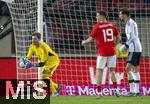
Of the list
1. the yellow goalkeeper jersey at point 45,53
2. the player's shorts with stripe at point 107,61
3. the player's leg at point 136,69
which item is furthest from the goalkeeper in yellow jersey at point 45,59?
the player's leg at point 136,69

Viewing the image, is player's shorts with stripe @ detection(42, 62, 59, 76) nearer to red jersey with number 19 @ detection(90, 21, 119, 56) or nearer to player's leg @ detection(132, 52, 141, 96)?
red jersey with number 19 @ detection(90, 21, 119, 56)

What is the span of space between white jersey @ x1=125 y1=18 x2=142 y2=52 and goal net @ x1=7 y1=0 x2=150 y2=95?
2.20 m

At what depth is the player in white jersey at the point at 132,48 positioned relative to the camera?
16625mm

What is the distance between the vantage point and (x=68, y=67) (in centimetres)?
1916

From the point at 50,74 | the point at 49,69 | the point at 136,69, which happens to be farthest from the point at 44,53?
the point at 136,69

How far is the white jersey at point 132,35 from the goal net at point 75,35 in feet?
7.20

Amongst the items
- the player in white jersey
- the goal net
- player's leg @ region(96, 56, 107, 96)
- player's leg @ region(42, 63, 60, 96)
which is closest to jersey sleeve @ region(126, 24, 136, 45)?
the player in white jersey

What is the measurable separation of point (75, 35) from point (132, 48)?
12.2 feet

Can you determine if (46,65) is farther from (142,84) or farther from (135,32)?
(142,84)

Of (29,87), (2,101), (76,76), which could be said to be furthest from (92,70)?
(2,101)

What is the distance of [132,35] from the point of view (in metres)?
16.7

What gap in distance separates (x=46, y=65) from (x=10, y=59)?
10.9 ft

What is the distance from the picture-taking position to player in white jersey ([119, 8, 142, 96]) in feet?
54.5

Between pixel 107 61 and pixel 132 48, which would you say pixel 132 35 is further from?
pixel 107 61
